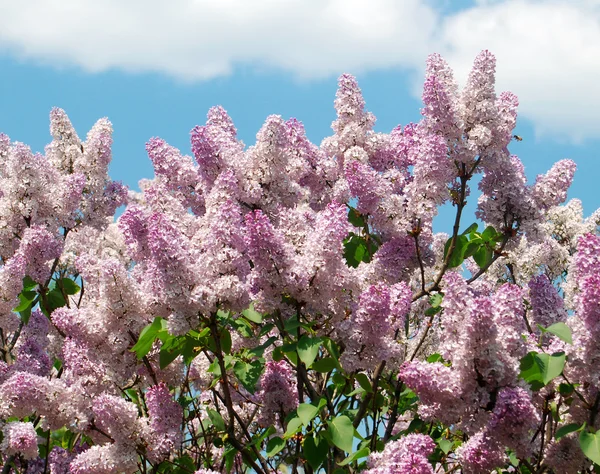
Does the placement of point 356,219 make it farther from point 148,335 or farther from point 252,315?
point 148,335

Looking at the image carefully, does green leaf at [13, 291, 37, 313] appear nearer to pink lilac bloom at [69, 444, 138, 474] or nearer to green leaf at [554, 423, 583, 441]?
pink lilac bloom at [69, 444, 138, 474]

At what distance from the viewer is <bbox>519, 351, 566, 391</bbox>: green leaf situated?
5066 mm

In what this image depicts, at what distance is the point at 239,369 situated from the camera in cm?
624

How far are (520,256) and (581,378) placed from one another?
8526mm

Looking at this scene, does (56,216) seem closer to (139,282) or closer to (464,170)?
(139,282)

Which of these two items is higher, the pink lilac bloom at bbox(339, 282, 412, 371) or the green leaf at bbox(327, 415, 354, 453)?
the pink lilac bloom at bbox(339, 282, 412, 371)

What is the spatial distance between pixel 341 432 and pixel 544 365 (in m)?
1.41

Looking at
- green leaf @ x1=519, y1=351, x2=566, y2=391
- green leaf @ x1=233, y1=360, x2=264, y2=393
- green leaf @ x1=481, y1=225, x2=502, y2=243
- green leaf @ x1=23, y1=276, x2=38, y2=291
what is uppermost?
green leaf @ x1=23, y1=276, x2=38, y2=291

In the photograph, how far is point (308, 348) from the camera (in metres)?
5.54

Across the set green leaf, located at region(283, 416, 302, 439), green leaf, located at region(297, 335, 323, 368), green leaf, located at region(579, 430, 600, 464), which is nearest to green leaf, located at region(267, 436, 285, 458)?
green leaf, located at region(283, 416, 302, 439)

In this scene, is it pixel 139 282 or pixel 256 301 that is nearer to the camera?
pixel 256 301

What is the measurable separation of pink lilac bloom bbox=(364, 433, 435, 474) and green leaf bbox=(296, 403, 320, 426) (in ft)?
1.68

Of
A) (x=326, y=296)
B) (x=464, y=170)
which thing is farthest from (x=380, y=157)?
(x=326, y=296)

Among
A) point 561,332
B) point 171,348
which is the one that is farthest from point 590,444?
point 171,348
